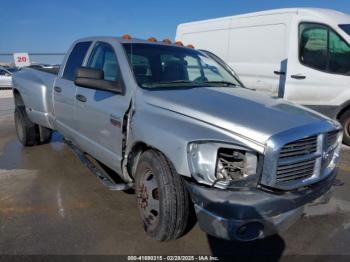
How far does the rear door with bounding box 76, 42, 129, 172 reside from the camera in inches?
141

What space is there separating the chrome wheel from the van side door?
450cm

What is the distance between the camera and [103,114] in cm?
377

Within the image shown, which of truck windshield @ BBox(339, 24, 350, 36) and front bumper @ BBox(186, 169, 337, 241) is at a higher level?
truck windshield @ BBox(339, 24, 350, 36)

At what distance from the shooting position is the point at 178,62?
13.6 ft

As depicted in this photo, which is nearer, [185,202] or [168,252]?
[185,202]

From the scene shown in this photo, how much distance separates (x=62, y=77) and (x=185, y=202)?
301 cm

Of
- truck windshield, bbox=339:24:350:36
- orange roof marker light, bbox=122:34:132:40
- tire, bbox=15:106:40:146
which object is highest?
truck windshield, bbox=339:24:350:36

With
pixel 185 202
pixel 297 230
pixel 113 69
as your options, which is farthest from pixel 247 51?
pixel 185 202

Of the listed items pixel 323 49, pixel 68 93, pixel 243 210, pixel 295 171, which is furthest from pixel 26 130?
pixel 323 49

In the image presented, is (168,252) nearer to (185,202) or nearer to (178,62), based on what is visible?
(185,202)

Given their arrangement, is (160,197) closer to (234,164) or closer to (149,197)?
(149,197)

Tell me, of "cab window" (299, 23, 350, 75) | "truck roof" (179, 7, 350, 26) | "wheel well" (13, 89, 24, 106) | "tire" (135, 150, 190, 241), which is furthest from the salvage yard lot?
"truck roof" (179, 7, 350, 26)

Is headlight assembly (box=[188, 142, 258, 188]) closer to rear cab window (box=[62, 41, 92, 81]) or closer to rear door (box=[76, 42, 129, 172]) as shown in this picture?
rear door (box=[76, 42, 129, 172])

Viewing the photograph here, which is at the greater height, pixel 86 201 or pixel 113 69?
pixel 113 69
